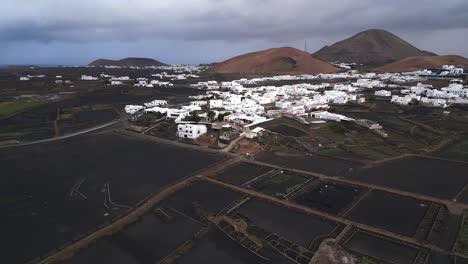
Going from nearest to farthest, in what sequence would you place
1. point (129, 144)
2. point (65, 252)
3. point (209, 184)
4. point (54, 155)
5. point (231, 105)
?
point (65, 252) → point (209, 184) → point (54, 155) → point (129, 144) → point (231, 105)

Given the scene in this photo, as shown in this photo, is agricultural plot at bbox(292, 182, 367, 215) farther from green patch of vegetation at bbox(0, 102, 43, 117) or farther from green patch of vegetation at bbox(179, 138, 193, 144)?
green patch of vegetation at bbox(0, 102, 43, 117)

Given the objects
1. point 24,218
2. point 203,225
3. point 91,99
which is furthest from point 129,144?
point 91,99

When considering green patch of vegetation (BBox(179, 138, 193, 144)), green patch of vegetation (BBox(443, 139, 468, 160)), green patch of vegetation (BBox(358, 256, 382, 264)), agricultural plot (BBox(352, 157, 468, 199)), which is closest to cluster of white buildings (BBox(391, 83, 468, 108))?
green patch of vegetation (BBox(443, 139, 468, 160))

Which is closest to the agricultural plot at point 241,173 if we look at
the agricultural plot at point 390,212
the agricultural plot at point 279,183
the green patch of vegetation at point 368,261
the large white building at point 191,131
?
the agricultural plot at point 279,183

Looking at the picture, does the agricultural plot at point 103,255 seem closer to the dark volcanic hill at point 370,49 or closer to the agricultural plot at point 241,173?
the agricultural plot at point 241,173

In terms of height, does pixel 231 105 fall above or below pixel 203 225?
above

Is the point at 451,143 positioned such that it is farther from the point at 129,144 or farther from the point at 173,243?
the point at 129,144

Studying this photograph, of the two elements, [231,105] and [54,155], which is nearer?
[54,155]
